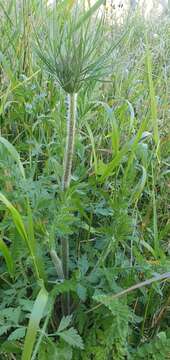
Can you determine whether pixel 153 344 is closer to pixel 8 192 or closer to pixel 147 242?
pixel 147 242

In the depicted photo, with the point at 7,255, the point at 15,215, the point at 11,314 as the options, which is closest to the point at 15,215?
the point at 15,215

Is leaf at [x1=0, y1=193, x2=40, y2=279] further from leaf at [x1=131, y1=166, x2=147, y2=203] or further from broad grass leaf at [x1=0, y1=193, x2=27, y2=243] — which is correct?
leaf at [x1=131, y1=166, x2=147, y2=203]

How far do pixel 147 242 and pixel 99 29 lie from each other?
0.64 meters

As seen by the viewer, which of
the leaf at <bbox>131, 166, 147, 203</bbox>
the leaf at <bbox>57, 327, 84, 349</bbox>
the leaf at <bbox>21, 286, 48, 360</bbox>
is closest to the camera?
the leaf at <bbox>21, 286, 48, 360</bbox>

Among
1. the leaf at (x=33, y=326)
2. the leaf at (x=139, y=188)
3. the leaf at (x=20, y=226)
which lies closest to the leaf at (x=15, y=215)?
the leaf at (x=20, y=226)

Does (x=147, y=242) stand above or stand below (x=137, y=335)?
above

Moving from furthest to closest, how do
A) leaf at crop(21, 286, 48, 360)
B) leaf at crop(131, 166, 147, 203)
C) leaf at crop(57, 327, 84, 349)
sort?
leaf at crop(131, 166, 147, 203) → leaf at crop(57, 327, 84, 349) → leaf at crop(21, 286, 48, 360)

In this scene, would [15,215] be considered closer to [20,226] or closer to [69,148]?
[20,226]

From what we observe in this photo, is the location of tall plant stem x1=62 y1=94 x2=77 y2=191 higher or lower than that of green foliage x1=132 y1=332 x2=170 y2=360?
higher

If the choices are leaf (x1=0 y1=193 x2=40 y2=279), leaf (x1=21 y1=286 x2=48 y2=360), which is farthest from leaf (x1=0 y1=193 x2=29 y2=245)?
leaf (x1=21 y1=286 x2=48 y2=360)

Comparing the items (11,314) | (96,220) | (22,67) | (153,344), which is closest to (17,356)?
(11,314)

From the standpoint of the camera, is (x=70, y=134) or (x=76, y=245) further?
(x=76, y=245)

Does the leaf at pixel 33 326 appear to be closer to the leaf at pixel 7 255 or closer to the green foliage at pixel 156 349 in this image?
the leaf at pixel 7 255

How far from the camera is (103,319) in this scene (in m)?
0.97
